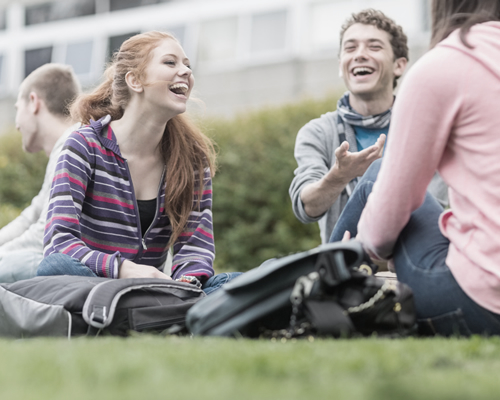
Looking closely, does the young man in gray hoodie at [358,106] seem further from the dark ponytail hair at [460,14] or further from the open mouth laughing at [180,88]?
the dark ponytail hair at [460,14]

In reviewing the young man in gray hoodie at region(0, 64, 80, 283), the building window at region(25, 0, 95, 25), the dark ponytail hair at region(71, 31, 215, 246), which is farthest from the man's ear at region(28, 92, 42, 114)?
the building window at region(25, 0, 95, 25)

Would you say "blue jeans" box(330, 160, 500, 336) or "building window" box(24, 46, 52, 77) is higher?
"building window" box(24, 46, 52, 77)

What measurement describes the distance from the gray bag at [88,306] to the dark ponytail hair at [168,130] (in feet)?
2.88

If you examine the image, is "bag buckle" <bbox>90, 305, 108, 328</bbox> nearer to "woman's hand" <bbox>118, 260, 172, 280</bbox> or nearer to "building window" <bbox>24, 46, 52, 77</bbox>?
"woman's hand" <bbox>118, 260, 172, 280</bbox>

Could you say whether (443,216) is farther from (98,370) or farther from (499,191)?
(98,370)

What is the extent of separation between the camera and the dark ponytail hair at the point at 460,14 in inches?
90.6

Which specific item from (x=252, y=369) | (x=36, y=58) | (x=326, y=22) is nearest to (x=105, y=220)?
(x=252, y=369)

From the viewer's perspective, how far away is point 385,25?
4.30m

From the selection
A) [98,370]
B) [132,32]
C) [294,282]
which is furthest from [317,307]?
[132,32]

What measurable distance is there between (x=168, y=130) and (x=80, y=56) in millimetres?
13786

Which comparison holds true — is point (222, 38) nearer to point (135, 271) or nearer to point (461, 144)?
point (135, 271)

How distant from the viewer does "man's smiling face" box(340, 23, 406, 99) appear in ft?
13.7

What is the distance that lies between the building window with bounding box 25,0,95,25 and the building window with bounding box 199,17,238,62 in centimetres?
360

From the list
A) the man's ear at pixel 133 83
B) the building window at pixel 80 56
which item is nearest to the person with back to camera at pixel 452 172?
the man's ear at pixel 133 83
